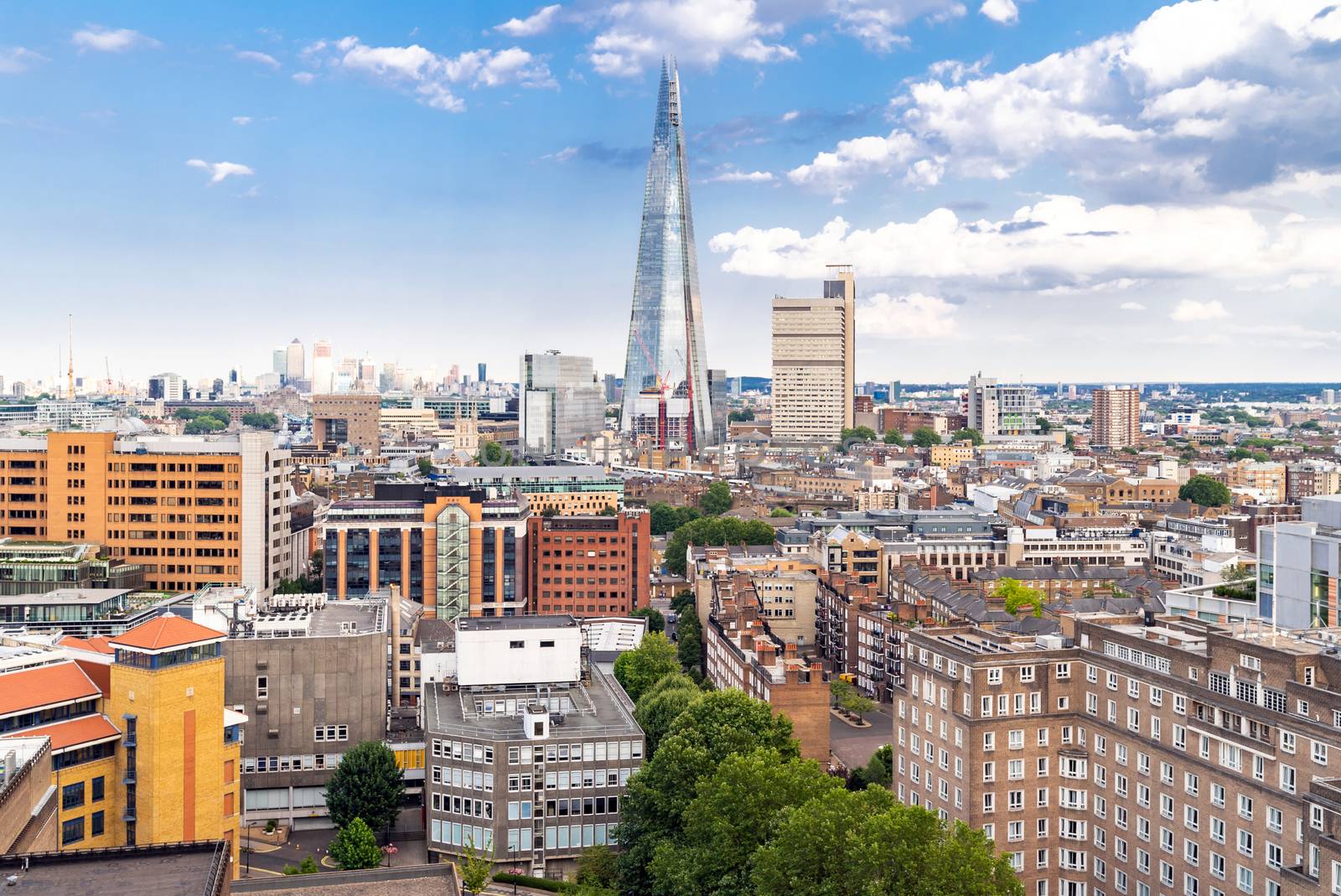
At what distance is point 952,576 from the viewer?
95.8 metres

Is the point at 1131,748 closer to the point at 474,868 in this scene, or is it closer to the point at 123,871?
the point at 474,868

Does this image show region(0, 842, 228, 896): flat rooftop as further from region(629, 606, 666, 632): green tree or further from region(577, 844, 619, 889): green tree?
region(629, 606, 666, 632): green tree

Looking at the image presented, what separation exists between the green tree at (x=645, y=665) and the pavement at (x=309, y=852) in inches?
560

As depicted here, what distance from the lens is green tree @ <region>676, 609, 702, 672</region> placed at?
77.1 m

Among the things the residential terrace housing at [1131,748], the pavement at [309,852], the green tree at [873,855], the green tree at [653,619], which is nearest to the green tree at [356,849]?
the pavement at [309,852]

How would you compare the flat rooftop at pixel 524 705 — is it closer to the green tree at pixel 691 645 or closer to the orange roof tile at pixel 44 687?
the orange roof tile at pixel 44 687

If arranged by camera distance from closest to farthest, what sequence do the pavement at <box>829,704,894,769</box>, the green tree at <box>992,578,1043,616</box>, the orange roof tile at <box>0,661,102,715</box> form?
1. the orange roof tile at <box>0,661,102,715</box>
2. the pavement at <box>829,704,894,769</box>
3. the green tree at <box>992,578,1043,616</box>

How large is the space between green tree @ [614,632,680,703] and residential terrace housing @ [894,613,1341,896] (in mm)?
20188

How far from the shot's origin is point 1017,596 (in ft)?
260

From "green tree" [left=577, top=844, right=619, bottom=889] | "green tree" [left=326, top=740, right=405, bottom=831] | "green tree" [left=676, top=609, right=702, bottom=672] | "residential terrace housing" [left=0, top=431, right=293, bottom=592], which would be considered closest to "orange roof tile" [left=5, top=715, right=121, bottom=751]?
"green tree" [left=326, top=740, right=405, bottom=831]

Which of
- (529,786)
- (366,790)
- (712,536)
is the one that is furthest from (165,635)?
(712,536)

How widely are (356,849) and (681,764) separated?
12112mm

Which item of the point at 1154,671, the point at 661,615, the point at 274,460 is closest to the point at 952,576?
the point at 661,615

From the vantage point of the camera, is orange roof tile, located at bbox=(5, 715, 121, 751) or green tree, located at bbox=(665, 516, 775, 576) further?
green tree, located at bbox=(665, 516, 775, 576)
